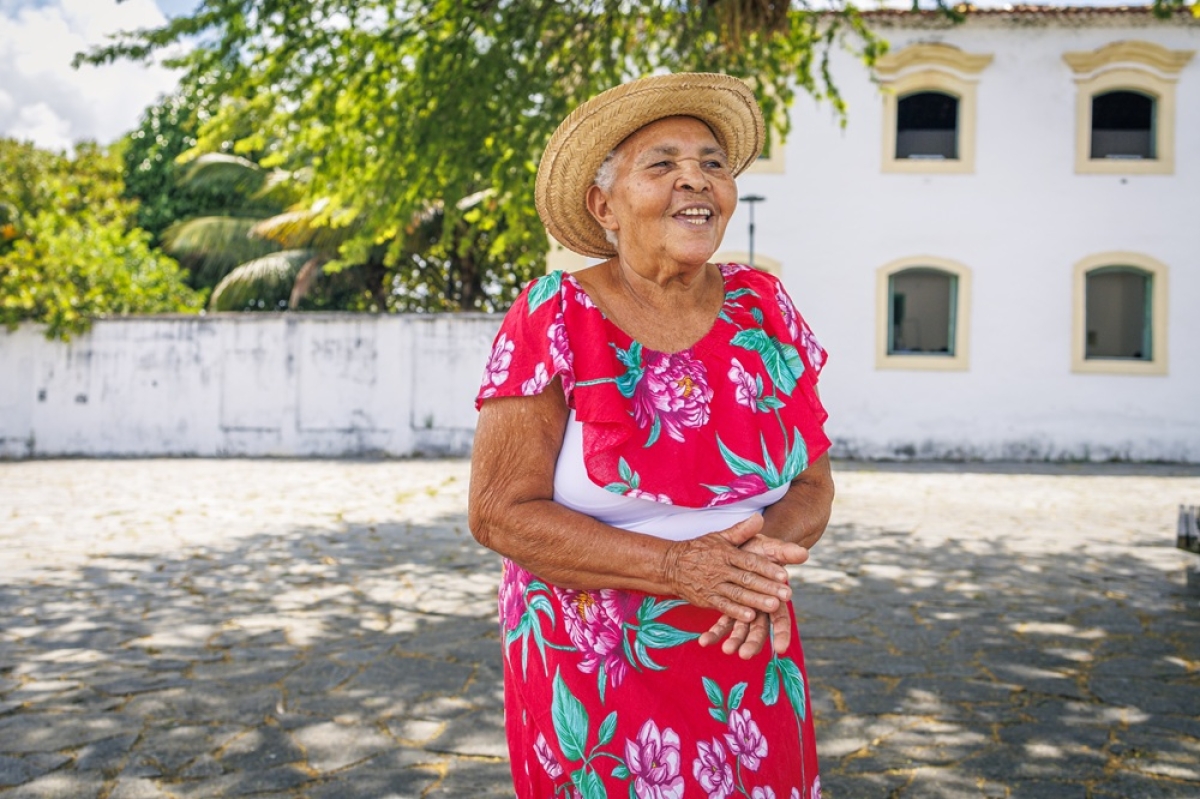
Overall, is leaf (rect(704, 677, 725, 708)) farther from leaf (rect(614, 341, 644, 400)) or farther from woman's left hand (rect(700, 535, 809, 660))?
leaf (rect(614, 341, 644, 400))

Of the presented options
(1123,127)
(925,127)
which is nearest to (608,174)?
(925,127)

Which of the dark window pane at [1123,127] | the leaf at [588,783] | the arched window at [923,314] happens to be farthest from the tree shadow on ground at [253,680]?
the dark window pane at [1123,127]

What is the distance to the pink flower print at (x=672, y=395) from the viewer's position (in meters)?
1.97

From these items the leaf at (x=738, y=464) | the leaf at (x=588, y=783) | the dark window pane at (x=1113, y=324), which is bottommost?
the leaf at (x=588, y=783)

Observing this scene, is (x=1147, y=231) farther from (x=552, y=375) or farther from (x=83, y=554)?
(x=552, y=375)

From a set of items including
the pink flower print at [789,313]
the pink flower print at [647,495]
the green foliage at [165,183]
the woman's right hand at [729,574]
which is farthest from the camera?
the green foliage at [165,183]

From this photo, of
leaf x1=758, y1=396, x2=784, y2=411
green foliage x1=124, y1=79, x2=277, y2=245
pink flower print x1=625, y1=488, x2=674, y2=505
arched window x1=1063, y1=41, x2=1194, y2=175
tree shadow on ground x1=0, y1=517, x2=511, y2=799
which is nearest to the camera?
pink flower print x1=625, y1=488, x2=674, y2=505

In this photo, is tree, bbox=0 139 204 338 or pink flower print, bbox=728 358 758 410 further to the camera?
tree, bbox=0 139 204 338

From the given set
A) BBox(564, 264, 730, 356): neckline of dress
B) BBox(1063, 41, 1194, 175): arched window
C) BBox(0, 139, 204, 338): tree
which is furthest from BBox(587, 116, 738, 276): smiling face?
BBox(0, 139, 204, 338): tree

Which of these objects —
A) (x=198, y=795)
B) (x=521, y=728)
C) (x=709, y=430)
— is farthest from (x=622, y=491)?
(x=198, y=795)

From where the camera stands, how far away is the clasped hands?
6.00 feet

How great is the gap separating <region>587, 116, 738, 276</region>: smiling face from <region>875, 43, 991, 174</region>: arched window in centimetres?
1561

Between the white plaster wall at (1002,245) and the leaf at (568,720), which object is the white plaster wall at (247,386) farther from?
the leaf at (568,720)

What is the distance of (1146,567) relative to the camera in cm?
791
